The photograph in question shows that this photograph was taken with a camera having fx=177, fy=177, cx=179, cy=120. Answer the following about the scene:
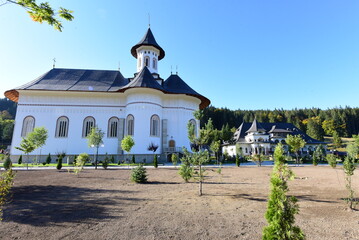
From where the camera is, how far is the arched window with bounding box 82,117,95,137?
26.1 m

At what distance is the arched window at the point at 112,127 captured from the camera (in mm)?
26453

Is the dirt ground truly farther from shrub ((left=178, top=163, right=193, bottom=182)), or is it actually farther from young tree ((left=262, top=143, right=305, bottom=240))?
shrub ((left=178, top=163, right=193, bottom=182))

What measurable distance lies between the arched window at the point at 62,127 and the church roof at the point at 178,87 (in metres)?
15.8

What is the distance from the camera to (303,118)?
305 feet

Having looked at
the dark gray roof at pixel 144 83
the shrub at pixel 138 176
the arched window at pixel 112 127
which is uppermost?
the dark gray roof at pixel 144 83

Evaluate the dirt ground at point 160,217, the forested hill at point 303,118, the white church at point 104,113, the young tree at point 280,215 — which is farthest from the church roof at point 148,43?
the forested hill at point 303,118

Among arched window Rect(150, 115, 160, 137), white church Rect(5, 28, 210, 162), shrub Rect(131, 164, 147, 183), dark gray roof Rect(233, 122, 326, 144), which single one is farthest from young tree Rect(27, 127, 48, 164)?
dark gray roof Rect(233, 122, 326, 144)

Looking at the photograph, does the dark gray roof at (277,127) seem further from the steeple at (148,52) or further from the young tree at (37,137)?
the young tree at (37,137)

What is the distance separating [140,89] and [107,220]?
21.5 m

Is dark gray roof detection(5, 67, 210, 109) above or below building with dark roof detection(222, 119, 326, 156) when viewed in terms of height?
above

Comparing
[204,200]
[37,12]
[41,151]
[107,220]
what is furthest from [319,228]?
[41,151]

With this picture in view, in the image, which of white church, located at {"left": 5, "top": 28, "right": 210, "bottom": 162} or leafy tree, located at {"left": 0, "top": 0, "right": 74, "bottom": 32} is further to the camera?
white church, located at {"left": 5, "top": 28, "right": 210, "bottom": 162}

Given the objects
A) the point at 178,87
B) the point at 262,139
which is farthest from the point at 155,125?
the point at 262,139

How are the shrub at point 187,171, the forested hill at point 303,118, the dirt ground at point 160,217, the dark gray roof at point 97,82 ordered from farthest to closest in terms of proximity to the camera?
the forested hill at point 303,118 < the dark gray roof at point 97,82 < the shrub at point 187,171 < the dirt ground at point 160,217
